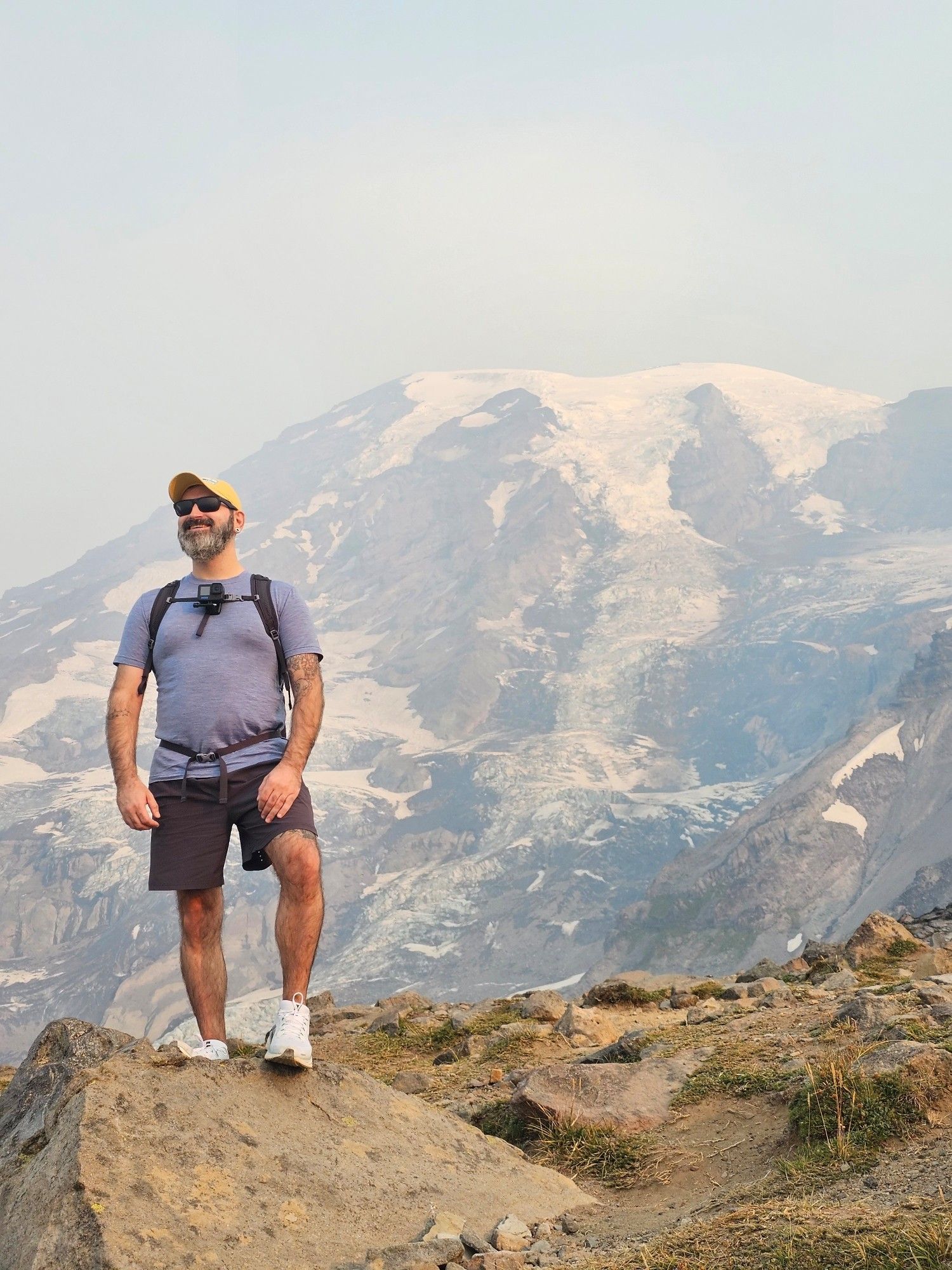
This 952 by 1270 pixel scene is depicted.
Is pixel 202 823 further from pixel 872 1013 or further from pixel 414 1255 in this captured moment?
pixel 872 1013

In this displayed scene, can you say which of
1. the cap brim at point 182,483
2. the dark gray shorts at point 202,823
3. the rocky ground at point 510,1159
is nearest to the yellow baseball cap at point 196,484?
the cap brim at point 182,483

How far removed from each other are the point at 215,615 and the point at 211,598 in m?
0.12

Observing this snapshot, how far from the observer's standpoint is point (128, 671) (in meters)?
7.52

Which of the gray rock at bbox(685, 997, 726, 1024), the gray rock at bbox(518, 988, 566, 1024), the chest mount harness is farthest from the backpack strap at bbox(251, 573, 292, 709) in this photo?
the gray rock at bbox(518, 988, 566, 1024)

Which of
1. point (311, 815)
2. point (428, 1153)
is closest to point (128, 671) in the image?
point (311, 815)

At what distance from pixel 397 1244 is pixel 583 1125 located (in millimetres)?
2763

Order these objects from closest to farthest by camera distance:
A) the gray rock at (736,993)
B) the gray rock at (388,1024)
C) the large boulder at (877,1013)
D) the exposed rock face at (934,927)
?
the large boulder at (877,1013)
the gray rock at (736,993)
the gray rock at (388,1024)
the exposed rock face at (934,927)

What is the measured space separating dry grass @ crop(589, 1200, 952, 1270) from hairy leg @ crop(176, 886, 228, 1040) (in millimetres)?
3007

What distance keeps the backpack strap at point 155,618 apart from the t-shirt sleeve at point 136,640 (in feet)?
0.08

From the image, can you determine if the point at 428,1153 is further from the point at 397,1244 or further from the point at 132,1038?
the point at 132,1038

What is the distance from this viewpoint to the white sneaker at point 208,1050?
21.4 feet

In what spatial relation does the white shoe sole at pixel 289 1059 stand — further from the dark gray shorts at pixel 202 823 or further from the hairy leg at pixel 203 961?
the dark gray shorts at pixel 202 823

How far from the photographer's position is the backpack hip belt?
6.97m

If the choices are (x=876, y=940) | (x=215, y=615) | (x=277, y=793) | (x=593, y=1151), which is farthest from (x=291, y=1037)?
(x=876, y=940)
